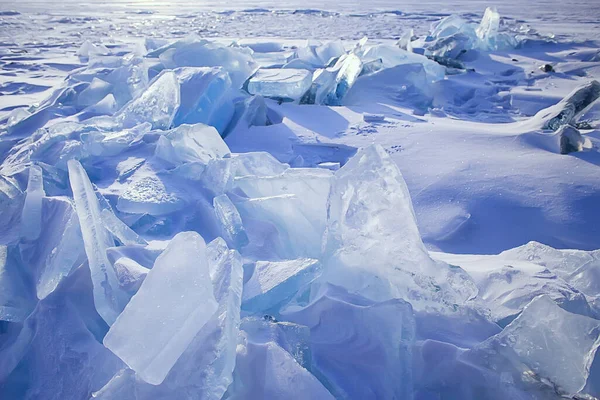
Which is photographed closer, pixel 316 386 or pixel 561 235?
pixel 316 386

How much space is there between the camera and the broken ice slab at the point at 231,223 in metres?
1.42

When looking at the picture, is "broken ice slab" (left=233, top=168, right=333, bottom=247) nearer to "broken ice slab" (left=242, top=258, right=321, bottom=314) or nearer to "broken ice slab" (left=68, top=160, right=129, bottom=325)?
"broken ice slab" (left=242, top=258, right=321, bottom=314)

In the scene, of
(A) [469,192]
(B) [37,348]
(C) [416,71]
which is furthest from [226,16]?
(B) [37,348]

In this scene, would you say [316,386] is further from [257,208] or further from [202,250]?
[257,208]

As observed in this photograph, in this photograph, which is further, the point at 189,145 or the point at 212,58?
the point at 212,58

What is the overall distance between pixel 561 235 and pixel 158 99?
2112 millimetres

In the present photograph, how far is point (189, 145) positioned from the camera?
2047 mm

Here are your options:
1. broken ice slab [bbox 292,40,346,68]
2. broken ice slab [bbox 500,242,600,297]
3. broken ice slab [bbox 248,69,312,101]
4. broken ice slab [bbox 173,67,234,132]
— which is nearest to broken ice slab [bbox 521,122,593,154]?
broken ice slab [bbox 500,242,600,297]

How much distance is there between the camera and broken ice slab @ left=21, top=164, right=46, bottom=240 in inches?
53.0

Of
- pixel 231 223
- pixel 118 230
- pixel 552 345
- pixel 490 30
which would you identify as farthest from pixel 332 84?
pixel 490 30

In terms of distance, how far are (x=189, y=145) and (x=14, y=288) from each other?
1.05m

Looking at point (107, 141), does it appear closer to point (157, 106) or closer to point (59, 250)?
point (157, 106)

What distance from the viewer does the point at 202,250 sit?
2.93ft

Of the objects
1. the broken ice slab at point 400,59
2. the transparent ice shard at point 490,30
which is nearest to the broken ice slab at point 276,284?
the broken ice slab at point 400,59
